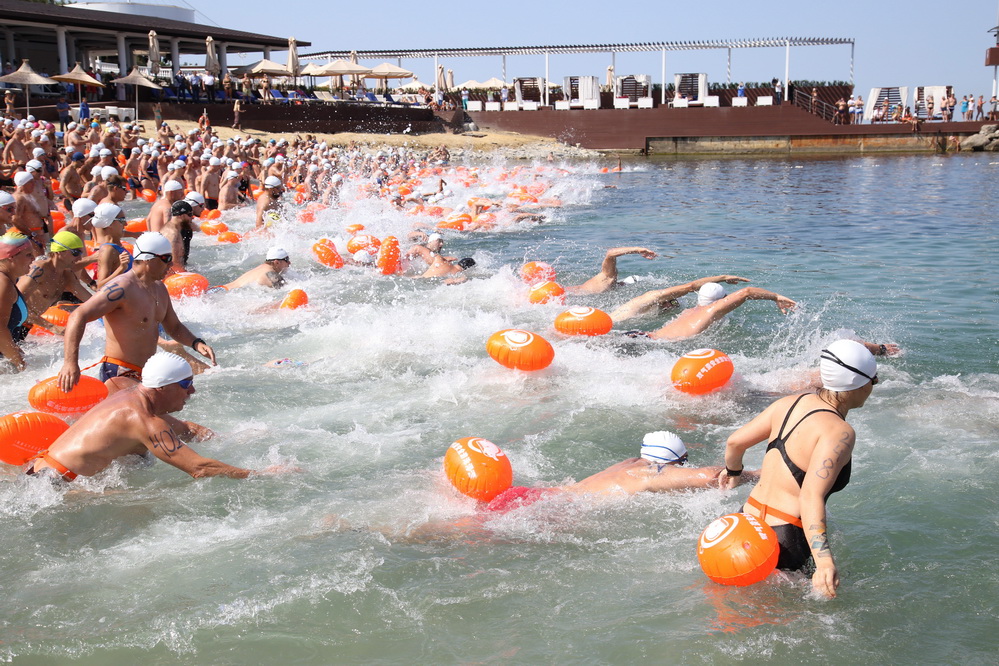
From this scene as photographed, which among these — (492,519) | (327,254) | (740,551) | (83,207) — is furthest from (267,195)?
(740,551)

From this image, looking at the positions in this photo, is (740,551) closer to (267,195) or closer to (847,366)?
(847,366)

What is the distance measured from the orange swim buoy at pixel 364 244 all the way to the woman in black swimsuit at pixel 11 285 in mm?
7683

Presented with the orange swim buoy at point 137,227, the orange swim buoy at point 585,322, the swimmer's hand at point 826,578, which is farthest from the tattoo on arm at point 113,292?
the orange swim buoy at point 137,227

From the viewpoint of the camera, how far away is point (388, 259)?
540 inches

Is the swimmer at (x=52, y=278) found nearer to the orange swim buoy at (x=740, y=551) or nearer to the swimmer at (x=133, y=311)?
the swimmer at (x=133, y=311)

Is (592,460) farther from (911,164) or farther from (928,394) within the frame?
(911,164)

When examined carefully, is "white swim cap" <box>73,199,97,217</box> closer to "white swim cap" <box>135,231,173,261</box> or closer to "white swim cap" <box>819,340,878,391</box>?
"white swim cap" <box>135,231,173,261</box>

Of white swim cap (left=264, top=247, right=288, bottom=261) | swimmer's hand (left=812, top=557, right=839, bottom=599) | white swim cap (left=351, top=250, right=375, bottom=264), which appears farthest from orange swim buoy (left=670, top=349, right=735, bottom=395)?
white swim cap (left=351, top=250, right=375, bottom=264)

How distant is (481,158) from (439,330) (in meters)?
30.5

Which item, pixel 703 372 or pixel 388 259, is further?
pixel 388 259

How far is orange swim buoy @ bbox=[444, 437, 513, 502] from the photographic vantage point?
17.4ft

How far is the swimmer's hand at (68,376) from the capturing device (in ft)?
18.7

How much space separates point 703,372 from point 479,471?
2547 millimetres

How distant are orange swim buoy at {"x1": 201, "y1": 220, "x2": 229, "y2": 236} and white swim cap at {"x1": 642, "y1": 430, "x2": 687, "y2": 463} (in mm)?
12891
